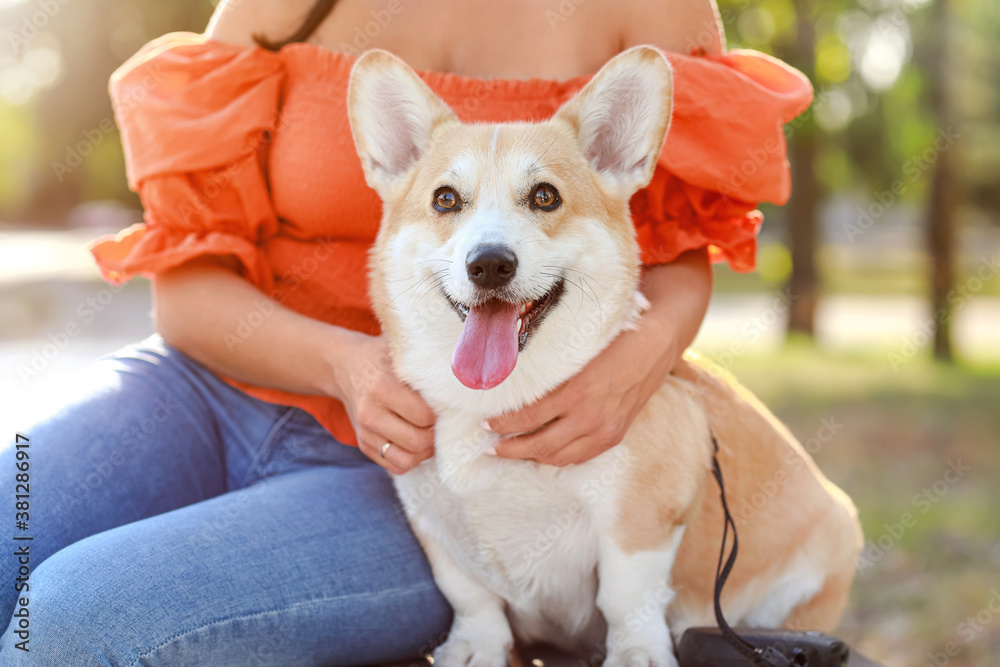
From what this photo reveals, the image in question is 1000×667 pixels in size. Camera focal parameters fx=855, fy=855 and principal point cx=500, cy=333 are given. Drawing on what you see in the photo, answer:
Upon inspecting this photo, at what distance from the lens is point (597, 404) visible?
5.83 ft

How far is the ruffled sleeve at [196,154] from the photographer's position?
6.88 ft

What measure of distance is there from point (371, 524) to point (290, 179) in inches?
33.7

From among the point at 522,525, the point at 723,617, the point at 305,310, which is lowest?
A: the point at 723,617

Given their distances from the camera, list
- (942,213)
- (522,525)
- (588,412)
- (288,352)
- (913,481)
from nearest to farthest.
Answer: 1. (588,412)
2. (522,525)
3. (288,352)
4. (913,481)
5. (942,213)

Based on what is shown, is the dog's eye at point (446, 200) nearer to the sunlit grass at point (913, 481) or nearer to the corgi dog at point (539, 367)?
the corgi dog at point (539, 367)

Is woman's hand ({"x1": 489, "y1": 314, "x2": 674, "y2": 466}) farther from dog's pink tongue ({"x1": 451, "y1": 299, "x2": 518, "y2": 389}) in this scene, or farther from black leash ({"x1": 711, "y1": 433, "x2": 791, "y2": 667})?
black leash ({"x1": 711, "y1": 433, "x2": 791, "y2": 667})

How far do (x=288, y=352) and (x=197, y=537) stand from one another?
465 millimetres

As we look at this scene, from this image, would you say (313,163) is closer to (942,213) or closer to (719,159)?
(719,159)

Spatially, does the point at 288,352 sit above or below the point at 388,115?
below

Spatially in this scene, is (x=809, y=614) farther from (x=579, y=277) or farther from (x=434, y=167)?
(x=434, y=167)

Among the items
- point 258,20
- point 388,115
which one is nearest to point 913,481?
point 388,115

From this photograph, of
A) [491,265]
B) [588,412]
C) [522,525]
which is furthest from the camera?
[522,525]

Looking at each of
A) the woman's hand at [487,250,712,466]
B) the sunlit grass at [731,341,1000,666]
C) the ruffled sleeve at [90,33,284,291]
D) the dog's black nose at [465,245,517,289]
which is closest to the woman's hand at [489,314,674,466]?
the woman's hand at [487,250,712,466]

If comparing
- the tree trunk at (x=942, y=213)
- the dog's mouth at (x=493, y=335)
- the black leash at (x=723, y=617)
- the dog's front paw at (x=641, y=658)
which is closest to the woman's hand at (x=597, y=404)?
the dog's mouth at (x=493, y=335)
